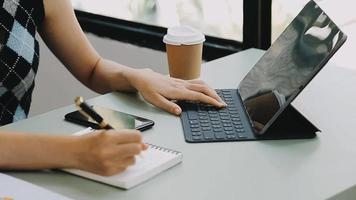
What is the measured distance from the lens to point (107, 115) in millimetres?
1233

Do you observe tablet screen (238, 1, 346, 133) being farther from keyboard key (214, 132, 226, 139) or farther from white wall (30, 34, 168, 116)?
white wall (30, 34, 168, 116)

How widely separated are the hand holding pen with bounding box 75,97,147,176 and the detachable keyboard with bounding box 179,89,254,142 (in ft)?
0.59

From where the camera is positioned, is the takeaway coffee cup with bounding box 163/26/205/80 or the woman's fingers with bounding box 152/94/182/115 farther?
the takeaway coffee cup with bounding box 163/26/205/80

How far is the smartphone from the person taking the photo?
1183 millimetres

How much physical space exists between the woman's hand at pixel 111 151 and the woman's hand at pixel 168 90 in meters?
0.29

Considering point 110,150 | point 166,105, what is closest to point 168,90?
point 166,105

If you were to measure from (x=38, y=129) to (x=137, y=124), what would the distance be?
0.65 ft

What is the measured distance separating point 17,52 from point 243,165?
66 centimetres

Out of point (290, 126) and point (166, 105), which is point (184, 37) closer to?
point (166, 105)

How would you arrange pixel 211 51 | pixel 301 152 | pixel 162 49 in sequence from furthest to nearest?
pixel 162 49 → pixel 211 51 → pixel 301 152

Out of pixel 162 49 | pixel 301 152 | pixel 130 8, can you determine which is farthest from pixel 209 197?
pixel 130 8

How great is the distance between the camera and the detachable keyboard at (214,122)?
1.14m

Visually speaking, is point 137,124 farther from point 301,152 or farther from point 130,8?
point 130,8

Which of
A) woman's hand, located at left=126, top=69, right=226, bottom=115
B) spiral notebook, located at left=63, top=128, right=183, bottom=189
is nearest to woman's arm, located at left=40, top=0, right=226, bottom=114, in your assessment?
woman's hand, located at left=126, top=69, right=226, bottom=115
